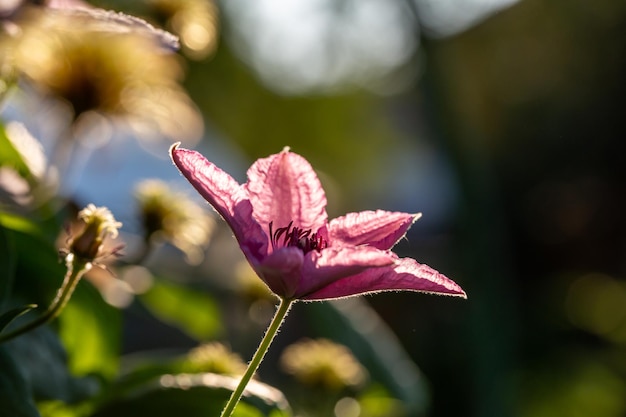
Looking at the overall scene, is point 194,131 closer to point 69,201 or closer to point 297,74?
point 69,201

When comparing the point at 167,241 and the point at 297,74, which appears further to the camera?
the point at 297,74

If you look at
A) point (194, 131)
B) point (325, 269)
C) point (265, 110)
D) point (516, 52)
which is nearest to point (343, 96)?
point (265, 110)

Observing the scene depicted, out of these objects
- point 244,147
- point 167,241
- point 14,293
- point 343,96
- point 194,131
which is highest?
point 343,96

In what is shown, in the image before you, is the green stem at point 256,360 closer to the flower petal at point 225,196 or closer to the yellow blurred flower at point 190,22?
the flower petal at point 225,196

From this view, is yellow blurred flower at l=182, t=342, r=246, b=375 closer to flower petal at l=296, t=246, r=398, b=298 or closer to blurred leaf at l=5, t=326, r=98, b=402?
blurred leaf at l=5, t=326, r=98, b=402

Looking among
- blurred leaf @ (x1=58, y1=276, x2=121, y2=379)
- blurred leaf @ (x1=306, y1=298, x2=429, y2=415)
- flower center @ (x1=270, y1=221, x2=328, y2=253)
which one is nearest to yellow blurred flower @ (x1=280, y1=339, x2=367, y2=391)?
blurred leaf @ (x1=306, y1=298, x2=429, y2=415)

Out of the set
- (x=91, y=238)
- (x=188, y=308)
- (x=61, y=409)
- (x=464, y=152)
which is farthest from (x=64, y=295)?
(x=464, y=152)

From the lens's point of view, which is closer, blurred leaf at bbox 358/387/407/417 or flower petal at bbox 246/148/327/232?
flower petal at bbox 246/148/327/232
